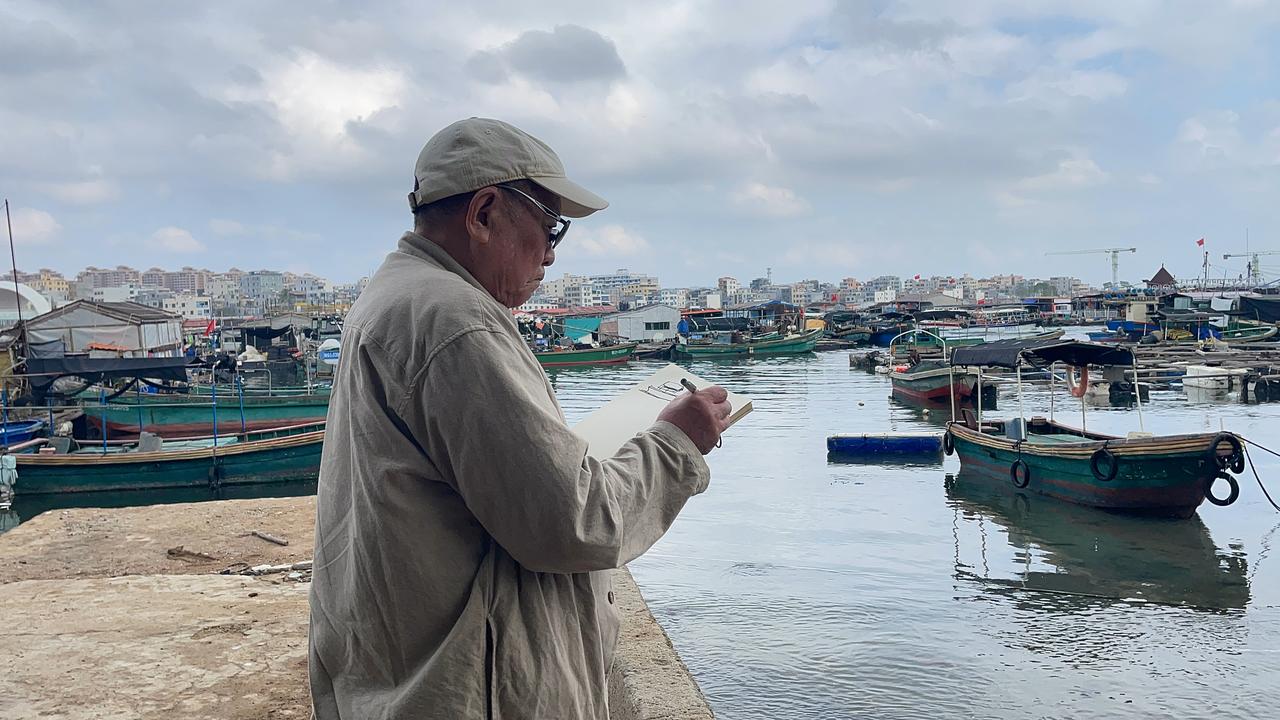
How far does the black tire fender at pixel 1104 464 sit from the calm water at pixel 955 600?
74 cm

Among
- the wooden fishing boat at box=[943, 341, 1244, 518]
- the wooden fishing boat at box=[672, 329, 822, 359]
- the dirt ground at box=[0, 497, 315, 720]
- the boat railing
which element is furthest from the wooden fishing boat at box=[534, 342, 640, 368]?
the dirt ground at box=[0, 497, 315, 720]

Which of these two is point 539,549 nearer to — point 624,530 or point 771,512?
point 624,530

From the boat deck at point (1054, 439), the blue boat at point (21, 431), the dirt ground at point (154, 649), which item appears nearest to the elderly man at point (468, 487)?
the dirt ground at point (154, 649)

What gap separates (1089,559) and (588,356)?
40122 millimetres

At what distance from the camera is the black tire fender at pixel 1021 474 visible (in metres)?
16.3

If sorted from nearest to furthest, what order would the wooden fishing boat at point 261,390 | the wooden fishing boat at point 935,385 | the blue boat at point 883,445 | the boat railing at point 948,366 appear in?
the boat railing at point 948,366, the blue boat at point 883,445, the wooden fishing boat at point 261,390, the wooden fishing boat at point 935,385

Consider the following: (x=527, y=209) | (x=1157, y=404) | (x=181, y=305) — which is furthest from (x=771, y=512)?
(x=181, y=305)

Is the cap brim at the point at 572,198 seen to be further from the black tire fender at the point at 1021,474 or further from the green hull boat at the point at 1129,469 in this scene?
the black tire fender at the point at 1021,474

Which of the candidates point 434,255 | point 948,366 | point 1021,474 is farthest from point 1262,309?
point 434,255

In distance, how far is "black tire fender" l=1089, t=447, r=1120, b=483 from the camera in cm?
1453

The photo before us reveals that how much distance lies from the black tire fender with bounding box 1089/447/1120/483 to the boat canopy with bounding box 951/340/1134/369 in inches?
120

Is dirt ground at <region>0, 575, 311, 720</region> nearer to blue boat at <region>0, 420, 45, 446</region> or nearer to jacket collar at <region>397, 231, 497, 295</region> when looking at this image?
jacket collar at <region>397, 231, 497, 295</region>

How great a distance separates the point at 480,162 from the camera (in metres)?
1.61

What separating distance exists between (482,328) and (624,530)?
37 cm
